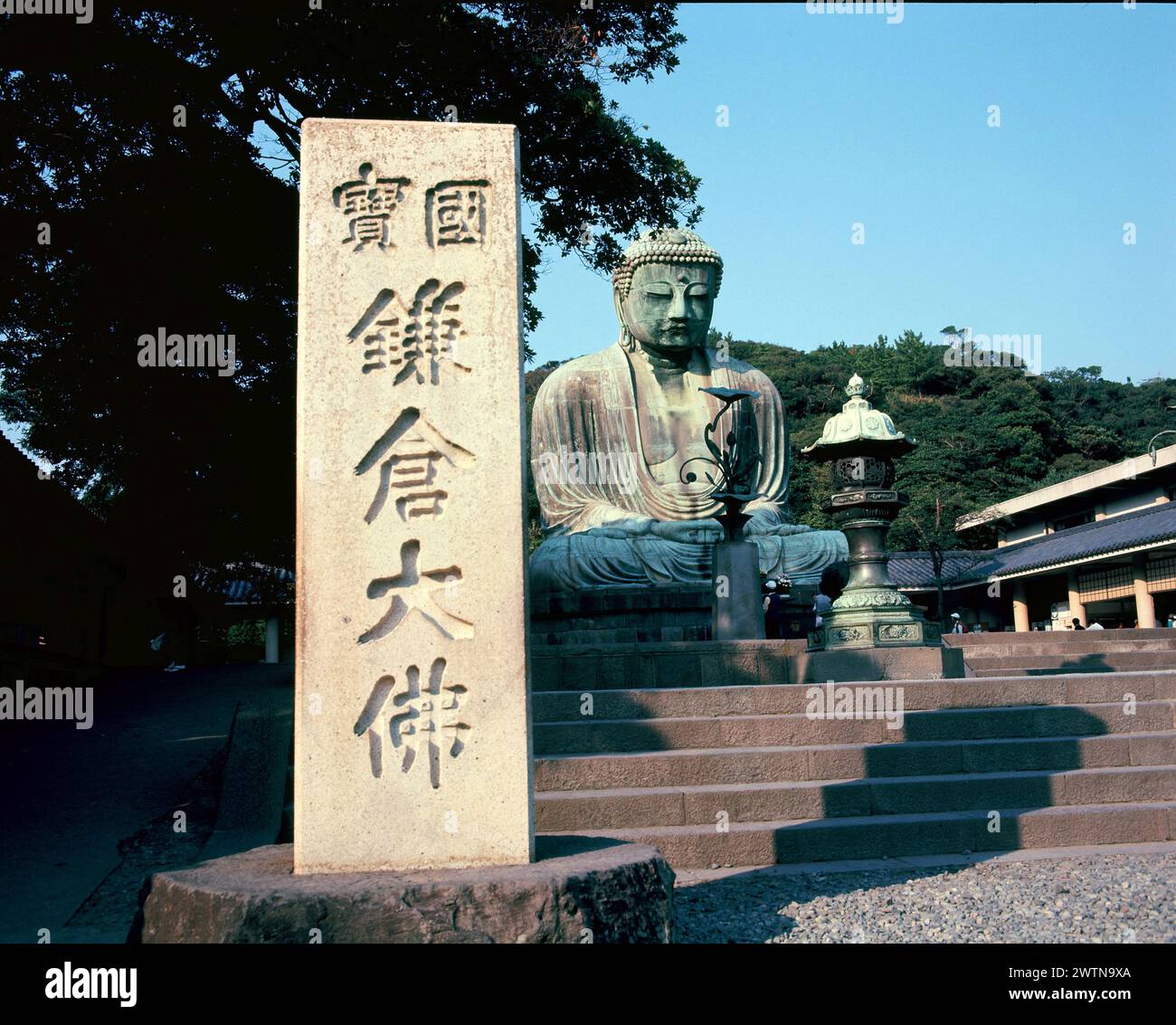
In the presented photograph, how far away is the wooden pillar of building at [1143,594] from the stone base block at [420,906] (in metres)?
18.5

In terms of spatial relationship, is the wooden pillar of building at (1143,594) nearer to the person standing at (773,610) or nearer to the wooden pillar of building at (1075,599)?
the wooden pillar of building at (1075,599)

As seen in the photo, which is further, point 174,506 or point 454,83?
point 174,506

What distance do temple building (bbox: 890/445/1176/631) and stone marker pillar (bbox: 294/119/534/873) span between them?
16.8 metres

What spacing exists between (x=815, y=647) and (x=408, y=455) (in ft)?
19.4

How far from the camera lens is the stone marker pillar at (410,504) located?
3479mm

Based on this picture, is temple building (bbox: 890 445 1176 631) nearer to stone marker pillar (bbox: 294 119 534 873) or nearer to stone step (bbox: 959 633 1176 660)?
stone step (bbox: 959 633 1176 660)

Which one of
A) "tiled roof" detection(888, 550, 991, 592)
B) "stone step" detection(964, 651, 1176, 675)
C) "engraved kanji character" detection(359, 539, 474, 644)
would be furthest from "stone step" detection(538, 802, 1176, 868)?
"tiled roof" detection(888, 550, 991, 592)

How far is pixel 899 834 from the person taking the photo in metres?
5.54

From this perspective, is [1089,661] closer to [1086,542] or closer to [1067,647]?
[1067,647]

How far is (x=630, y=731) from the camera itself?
644 centimetres

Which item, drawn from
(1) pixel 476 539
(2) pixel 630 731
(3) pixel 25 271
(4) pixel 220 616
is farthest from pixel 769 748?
(4) pixel 220 616

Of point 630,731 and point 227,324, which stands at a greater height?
point 227,324

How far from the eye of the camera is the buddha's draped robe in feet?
34.6

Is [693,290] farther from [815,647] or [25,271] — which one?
[25,271]
